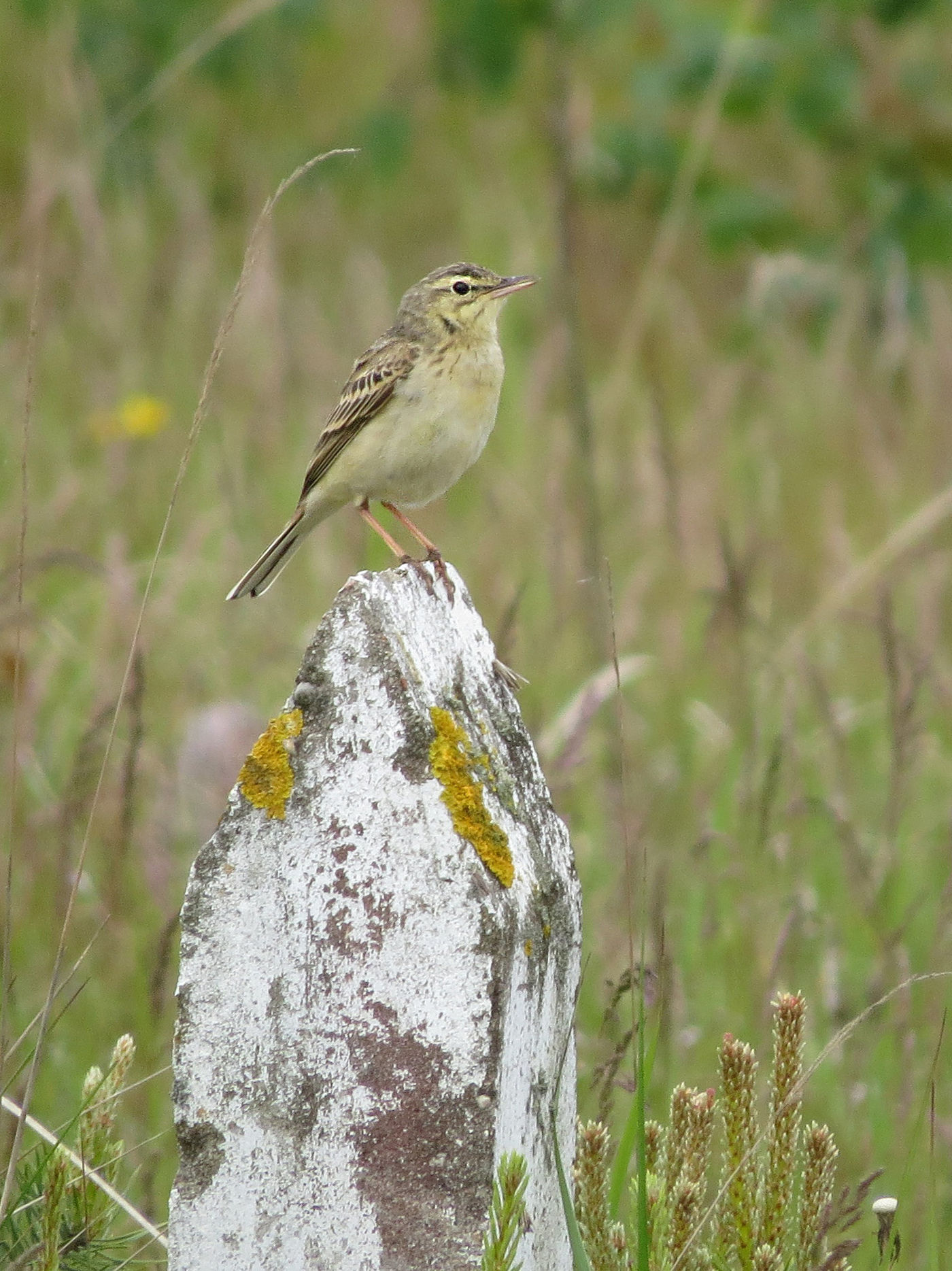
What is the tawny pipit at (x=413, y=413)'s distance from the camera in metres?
4.18

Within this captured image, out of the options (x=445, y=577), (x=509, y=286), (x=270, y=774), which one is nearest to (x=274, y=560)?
(x=509, y=286)

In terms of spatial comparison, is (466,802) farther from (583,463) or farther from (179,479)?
(583,463)

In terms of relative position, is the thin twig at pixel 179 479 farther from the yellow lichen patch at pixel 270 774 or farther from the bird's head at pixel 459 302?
the bird's head at pixel 459 302

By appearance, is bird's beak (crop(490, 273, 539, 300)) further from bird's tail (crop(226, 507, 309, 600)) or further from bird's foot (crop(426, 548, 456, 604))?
bird's foot (crop(426, 548, 456, 604))

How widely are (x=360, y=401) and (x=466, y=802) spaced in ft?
8.13

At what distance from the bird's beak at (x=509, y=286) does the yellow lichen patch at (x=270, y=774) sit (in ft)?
8.44

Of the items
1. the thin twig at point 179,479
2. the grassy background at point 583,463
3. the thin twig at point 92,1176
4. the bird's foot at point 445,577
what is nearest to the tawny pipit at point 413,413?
the grassy background at point 583,463

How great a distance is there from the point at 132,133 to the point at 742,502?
538 cm

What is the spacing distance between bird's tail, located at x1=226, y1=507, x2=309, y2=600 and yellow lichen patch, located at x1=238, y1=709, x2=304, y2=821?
1.81 meters

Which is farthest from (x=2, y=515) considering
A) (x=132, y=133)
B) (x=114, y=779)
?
(x=132, y=133)

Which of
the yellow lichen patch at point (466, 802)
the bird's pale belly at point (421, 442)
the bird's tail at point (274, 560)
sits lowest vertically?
the yellow lichen patch at point (466, 802)

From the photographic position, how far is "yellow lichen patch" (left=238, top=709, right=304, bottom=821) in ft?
6.88

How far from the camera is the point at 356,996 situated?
80.6 inches

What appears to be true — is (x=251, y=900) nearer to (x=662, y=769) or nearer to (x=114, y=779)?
(x=114, y=779)
